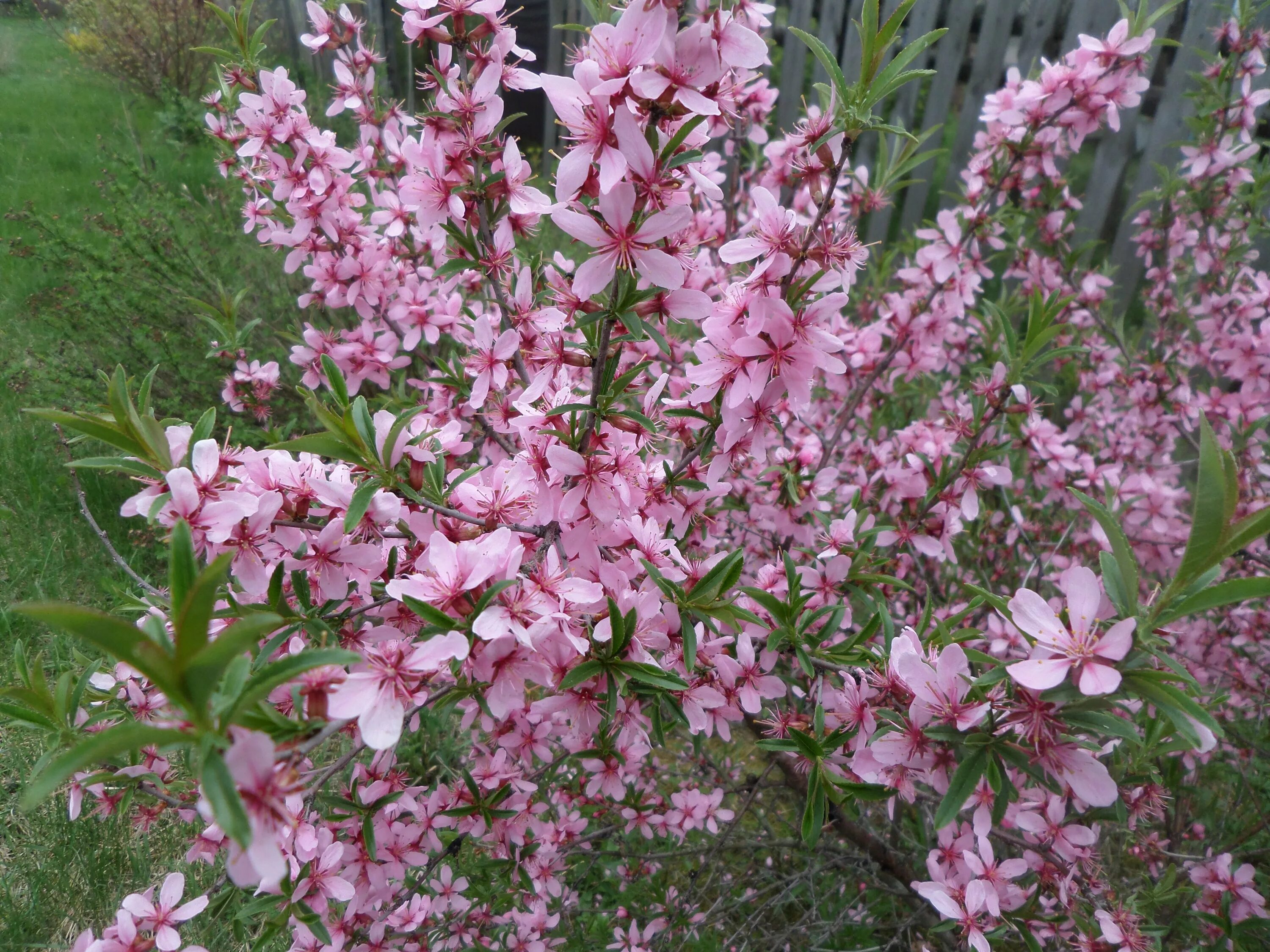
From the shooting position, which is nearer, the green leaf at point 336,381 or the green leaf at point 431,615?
the green leaf at point 431,615

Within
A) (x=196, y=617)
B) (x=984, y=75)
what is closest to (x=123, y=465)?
(x=196, y=617)

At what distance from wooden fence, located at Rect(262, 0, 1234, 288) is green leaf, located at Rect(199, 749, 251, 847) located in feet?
14.3

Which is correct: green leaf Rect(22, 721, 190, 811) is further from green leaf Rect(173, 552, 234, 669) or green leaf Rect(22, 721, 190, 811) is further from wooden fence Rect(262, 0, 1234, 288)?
wooden fence Rect(262, 0, 1234, 288)

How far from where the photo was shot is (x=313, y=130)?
1968 mm

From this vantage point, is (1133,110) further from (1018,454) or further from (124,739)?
(124,739)

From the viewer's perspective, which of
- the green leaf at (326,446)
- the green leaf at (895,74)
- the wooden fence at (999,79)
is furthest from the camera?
the wooden fence at (999,79)

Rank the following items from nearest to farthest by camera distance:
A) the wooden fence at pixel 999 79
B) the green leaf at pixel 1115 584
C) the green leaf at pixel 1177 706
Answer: the green leaf at pixel 1177 706 → the green leaf at pixel 1115 584 → the wooden fence at pixel 999 79

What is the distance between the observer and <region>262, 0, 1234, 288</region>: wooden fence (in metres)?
4.55

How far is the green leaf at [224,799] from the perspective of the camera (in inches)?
25.1

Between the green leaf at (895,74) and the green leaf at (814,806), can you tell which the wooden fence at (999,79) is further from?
the green leaf at (814,806)

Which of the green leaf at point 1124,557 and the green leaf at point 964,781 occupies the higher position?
the green leaf at point 1124,557

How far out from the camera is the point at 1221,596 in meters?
0.82

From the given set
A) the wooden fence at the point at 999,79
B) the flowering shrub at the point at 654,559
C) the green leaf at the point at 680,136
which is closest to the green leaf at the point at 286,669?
the flowering shrub at the point at 654,559

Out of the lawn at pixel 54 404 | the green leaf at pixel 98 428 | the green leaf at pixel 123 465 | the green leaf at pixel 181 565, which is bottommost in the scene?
the lawn at pixel 54 404
